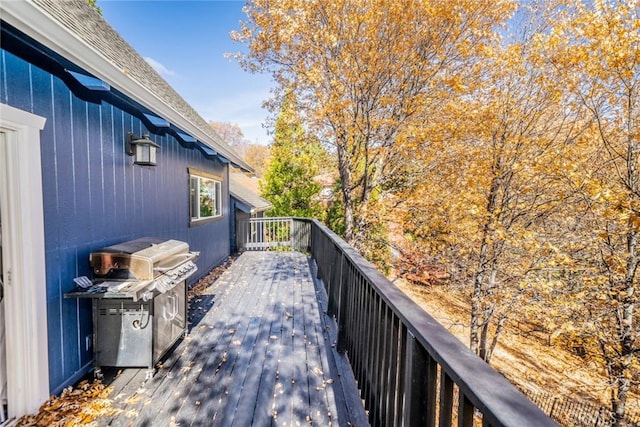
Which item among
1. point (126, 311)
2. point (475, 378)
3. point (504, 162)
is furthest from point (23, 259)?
point (504, 162)

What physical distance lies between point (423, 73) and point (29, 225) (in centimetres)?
750

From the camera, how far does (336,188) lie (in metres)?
13.2

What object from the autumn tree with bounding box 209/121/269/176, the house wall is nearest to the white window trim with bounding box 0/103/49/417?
the house wall

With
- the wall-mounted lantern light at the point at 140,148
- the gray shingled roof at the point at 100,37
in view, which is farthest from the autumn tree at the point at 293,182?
the wall-mounted lantern light at the point at 140,148

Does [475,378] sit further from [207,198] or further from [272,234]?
[272,234]

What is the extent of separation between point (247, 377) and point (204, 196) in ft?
15.9

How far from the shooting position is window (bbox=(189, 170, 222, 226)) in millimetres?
5739

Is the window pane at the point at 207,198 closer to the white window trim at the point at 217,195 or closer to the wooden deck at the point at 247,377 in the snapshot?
the white window trim at the point at 217,195

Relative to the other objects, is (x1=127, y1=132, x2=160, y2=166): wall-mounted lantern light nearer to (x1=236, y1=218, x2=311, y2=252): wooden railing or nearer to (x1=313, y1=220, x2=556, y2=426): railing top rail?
(x1=313, y1=220, x2=556, y2=426): railing top rail

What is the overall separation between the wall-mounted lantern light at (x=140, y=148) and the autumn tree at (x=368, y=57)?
455 centimetres

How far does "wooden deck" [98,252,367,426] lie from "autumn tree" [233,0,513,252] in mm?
5130

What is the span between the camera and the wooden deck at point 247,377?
2.19m

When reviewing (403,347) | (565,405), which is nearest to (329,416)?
(403,347)

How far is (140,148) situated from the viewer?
346 centimetres
